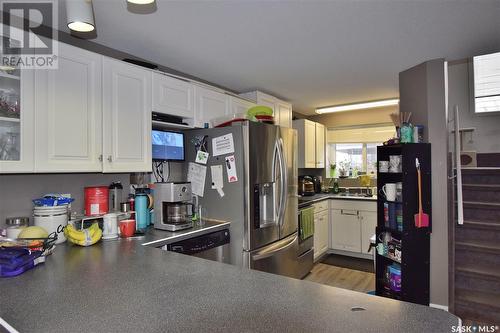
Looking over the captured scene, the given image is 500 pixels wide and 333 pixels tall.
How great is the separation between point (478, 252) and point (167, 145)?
3.05m

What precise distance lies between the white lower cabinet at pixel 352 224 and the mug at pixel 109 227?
3.34 m

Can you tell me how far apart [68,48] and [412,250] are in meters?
2.83

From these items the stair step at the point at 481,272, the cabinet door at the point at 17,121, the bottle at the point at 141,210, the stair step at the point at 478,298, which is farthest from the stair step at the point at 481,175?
the cabinet door at the point at 17,121

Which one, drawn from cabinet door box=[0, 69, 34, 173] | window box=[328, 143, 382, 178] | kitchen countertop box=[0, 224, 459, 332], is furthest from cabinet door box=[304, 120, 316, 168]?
cabinet door box=[0, 69, 34, 173]

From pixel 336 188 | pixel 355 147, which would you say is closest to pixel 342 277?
pixel 336 188

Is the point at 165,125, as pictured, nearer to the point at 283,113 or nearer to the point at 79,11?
the point at 79,11

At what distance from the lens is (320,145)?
16.5ft

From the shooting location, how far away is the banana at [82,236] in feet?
5.56

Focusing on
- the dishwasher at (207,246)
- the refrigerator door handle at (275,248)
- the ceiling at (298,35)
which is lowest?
the refrigerator door handle at (275,248)

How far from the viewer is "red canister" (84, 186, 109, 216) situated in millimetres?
2053

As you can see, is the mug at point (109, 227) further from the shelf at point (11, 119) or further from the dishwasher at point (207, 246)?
the shelf at point (11, 119)

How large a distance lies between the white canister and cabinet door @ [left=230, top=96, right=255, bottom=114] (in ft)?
6.04

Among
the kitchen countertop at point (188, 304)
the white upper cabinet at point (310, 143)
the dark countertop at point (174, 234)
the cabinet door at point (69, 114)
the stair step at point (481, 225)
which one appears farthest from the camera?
the white upper cabinet at point (310, 143)

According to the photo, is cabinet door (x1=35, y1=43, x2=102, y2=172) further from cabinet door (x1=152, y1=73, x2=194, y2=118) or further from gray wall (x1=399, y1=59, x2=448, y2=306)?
gray wall (x1=399, y1=59, x2=448, y2=306)
